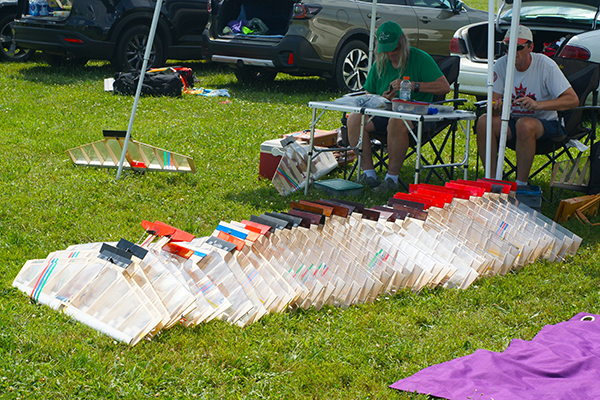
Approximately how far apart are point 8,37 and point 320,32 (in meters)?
5.54

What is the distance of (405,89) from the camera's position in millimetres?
4691

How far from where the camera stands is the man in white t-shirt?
182 inches

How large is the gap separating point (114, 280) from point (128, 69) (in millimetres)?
7294

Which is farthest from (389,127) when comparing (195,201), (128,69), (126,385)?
(128,69)

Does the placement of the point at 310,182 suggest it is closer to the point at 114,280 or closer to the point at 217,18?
the point at 114,280

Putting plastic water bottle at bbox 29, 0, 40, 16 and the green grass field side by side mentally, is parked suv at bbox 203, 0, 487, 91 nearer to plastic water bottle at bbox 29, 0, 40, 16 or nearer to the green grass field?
plastic water bottle at bbox 29, 0, 40, 16

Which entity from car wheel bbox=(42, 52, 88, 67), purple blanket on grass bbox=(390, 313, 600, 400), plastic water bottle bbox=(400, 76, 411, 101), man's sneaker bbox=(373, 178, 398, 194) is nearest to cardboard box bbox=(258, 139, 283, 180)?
man's sneaker bbox=(373, 178, 398, 194)

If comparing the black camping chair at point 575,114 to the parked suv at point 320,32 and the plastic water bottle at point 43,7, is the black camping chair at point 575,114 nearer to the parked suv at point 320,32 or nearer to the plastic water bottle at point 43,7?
the parked suv at point 320,32

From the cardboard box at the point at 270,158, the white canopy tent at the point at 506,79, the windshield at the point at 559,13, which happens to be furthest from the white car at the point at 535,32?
the cardboard box at the point at 270,158

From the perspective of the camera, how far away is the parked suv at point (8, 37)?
401 inches

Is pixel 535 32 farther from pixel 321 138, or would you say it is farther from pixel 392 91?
pixel 321 138

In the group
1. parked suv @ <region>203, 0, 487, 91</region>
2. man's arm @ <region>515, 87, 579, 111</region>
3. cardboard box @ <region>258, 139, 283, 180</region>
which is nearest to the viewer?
man's arm @ <region>515, 87, 579, 111</region>

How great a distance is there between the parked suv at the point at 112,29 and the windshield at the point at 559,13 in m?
4.65

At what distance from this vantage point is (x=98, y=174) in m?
5.02
